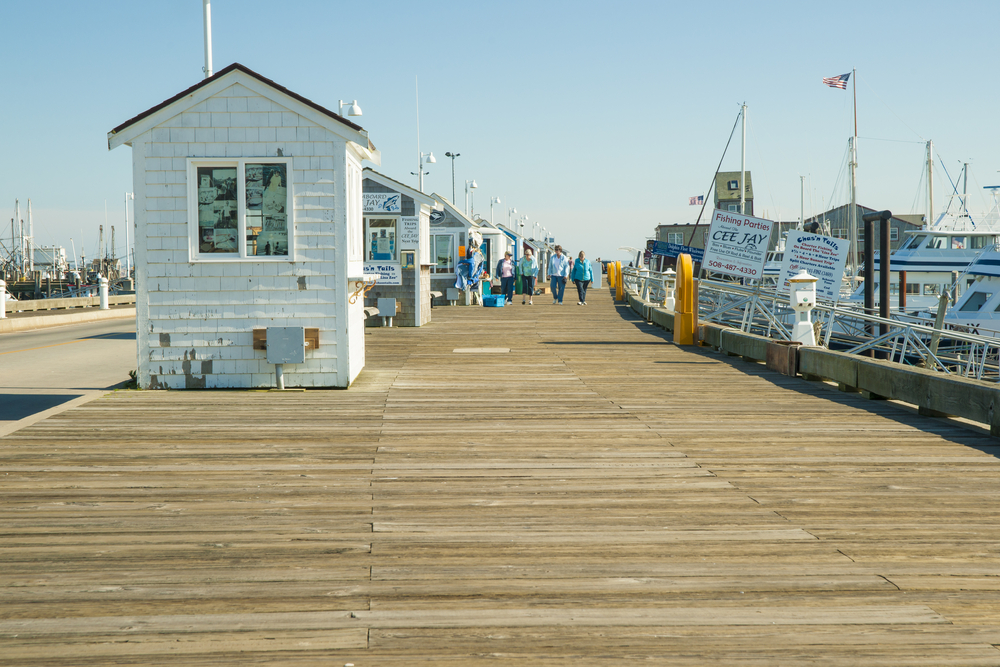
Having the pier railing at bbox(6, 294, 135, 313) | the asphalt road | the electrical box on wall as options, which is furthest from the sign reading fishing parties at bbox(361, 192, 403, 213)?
the pier railing at bbox(6, 294, 135, 313)

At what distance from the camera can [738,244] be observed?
49.3 ft

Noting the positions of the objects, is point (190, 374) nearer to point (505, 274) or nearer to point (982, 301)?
point (982, 301)

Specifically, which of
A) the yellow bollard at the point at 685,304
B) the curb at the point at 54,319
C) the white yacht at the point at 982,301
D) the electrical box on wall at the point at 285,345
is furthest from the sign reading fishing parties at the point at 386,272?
the curb at the point at 54,319

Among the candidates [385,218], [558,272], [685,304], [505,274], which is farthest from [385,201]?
[558,272]

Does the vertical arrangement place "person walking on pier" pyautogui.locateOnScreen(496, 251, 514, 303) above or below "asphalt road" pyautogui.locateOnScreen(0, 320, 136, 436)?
above

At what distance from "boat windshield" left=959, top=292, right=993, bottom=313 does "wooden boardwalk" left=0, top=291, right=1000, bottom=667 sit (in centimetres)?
1585

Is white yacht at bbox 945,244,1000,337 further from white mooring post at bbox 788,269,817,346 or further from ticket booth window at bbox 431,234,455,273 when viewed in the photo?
ticket booth window at bbox 431,234,455,273

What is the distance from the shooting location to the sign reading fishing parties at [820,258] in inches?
559

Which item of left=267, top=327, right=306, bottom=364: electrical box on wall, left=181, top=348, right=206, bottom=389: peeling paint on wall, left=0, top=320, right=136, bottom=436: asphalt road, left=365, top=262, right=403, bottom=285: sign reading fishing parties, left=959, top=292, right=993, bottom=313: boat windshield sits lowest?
left=0, top=320, right=136, bottom=436: asphalt road

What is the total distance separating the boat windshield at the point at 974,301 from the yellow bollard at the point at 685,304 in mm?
10396

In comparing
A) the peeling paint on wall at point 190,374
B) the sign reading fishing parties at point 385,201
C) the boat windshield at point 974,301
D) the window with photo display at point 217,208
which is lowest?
the peeling paint on wall at point 190,374

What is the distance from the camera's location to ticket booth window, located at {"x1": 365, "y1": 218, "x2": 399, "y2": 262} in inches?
763

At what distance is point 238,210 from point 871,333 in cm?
1551

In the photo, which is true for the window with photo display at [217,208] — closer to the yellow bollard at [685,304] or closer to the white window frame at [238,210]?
the white window frame at [238,210]
